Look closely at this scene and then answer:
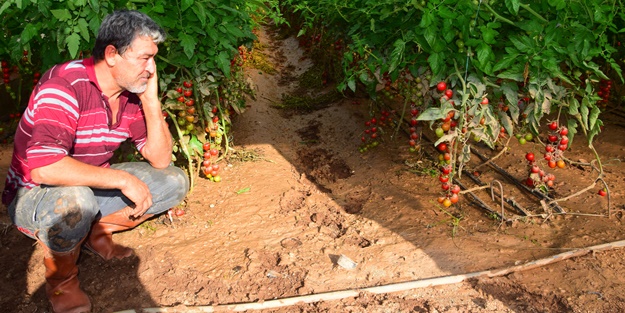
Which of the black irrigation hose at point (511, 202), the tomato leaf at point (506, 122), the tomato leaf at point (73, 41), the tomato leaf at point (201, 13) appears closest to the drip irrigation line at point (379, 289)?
the black irrigation hose at point (511, 202)

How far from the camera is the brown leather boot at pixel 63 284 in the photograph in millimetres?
2379

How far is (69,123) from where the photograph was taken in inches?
89.2

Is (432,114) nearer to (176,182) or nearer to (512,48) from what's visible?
(512,48)

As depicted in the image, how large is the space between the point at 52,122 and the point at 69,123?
3.1 inches

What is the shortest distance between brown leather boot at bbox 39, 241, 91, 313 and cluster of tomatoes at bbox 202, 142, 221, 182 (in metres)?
1.19

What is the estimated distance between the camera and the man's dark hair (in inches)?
88.9

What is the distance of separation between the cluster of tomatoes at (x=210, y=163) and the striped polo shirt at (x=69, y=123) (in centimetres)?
81

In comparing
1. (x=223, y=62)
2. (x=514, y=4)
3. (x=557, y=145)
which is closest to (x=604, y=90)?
(x=557, y=145)

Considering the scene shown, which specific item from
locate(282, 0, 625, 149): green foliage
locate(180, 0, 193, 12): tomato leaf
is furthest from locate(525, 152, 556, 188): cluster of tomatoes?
locate(180, 0, 193, 12): tomato leaf

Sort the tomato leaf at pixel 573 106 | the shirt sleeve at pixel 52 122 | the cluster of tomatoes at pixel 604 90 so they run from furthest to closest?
the cluster of tomatoes at pixel 604 90
the tomato leaf at pixel 573 106
the shirt sleeve at pixel 52 122

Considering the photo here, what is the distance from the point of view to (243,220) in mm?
3152

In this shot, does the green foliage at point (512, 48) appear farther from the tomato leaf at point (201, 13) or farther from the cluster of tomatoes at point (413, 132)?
the tomato leaf at point (201, 13)

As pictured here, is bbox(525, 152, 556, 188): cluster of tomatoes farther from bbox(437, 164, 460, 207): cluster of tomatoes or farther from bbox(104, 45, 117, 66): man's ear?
bbox(104, 45, 117, 66): man's ear

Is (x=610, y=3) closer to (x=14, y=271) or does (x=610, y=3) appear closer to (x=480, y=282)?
(x=480, y=282)
